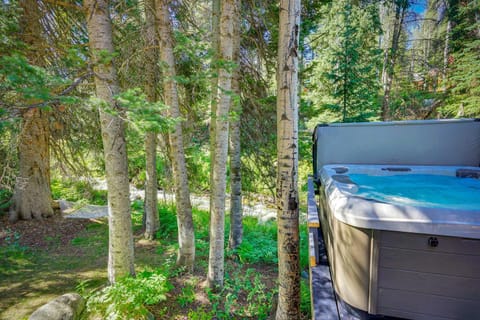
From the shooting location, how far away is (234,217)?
15.7ft

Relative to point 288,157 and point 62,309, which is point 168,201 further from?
point 288,157

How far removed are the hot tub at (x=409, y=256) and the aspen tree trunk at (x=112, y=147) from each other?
8.25ft

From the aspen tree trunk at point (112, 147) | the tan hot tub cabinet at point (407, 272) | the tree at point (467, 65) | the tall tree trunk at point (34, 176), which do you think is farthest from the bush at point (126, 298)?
the tree at point (467, 65)

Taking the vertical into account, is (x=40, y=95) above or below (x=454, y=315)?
above

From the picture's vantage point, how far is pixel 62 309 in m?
2.45

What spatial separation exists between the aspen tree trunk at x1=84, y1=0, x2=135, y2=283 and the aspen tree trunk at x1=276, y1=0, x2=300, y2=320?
1808 millimetres

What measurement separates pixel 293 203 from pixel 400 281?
0.99m

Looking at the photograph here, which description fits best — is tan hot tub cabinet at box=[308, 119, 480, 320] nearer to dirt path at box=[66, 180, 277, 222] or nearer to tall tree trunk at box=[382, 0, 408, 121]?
dirt path at box=[66, 180, 277, 222]

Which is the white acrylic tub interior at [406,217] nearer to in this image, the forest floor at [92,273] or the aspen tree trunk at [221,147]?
the aspen tree trunk at [221,147]

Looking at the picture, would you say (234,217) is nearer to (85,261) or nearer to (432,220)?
(85,261)

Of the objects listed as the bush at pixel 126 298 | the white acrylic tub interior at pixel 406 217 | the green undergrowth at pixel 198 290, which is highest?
the white acrylic tub interior at pixel 406 217

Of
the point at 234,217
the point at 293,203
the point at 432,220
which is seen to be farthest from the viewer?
the point at 234,217

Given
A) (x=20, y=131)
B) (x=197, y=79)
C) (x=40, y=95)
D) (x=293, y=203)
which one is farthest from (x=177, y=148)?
(x=20, y=131)

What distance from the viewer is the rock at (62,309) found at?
234 cm
